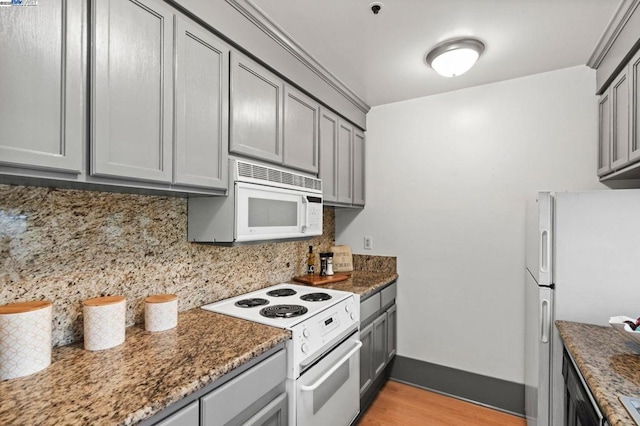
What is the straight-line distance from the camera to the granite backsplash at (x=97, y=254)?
112 cm

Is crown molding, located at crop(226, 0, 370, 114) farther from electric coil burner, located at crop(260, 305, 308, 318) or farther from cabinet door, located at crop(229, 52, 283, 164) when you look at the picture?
electric coil burner, located at crop(260, 305, 308, 318)

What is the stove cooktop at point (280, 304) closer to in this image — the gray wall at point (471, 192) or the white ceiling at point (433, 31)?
the gray wall at point (471, 192)

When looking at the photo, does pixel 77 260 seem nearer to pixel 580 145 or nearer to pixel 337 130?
pixel 337 130

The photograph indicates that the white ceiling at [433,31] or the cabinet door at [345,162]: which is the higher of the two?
the white ceiling at [433,31]

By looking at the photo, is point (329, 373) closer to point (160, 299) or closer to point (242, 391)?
point (242, 391)

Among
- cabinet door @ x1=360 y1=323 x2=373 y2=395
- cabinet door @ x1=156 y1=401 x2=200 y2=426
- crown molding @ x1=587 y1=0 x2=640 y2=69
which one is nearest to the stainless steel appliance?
cabinet door @ x1=360 y1=323 x2=373 y2=395

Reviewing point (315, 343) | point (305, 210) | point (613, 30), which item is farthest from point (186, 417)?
point (613, 30)

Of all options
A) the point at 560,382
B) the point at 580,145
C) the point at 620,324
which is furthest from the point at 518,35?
the point at 560,382

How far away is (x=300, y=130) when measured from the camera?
2.10 m

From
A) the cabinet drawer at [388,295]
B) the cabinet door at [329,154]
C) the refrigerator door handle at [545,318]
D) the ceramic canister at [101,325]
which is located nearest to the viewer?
the ceramic canister at [101,325]

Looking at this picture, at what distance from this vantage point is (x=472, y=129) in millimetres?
2535

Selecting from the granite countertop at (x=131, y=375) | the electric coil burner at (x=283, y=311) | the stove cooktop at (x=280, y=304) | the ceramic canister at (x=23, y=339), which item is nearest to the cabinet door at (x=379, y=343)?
the stove cooktop at (x=280, y=304)

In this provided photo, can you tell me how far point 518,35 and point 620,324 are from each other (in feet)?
5.13

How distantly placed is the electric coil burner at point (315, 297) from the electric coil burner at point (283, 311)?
0.19m
